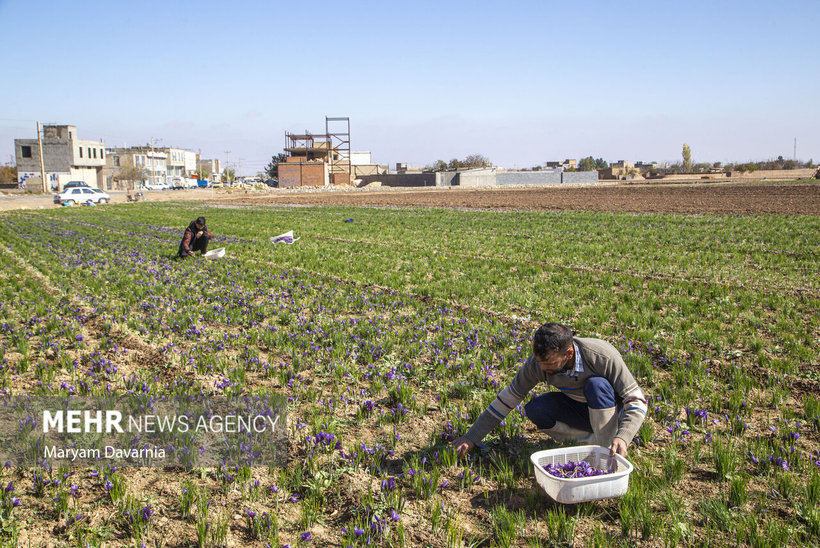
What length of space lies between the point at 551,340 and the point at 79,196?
50.9 metres

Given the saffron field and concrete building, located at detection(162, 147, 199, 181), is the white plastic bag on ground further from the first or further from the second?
concrete building, located at detection(162, 147, 199, 181)

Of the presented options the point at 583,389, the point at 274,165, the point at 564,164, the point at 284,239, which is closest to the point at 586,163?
the point at 564,164

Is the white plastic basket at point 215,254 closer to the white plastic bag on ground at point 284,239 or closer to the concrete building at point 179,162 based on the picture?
the white plastic bag on ground at point 284,239

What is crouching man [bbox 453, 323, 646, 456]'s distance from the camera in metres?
4.03

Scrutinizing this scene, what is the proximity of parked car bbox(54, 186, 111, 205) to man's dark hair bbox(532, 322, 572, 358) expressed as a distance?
164 ft

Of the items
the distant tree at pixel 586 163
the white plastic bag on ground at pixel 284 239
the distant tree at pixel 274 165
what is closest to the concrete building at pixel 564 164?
the distant tree at pixel 586 163

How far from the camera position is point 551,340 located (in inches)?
156

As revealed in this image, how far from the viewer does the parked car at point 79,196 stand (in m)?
45.1

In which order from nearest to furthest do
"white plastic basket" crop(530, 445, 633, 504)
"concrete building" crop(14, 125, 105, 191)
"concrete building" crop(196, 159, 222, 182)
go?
"white plastic basket" crop(530, 445, 633, 504) → "concrete building" crop(14, 125, 105, 191) → "concrete building" crop(196, 159, 222, 182)

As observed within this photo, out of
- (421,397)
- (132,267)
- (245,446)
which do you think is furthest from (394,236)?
(245,446)

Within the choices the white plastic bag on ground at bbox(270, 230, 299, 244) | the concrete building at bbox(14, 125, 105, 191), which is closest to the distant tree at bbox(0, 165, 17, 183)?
the concrete building at bbox(14, 125, 105, 191)

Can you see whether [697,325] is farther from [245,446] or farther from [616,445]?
[245,446]

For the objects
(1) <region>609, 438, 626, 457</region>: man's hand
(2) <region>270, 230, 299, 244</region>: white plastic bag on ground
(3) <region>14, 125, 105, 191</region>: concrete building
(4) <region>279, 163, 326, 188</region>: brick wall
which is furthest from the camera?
(4) <region>279, 163, 326, 188</region>: brick wall

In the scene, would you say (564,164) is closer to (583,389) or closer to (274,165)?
(274,165)
